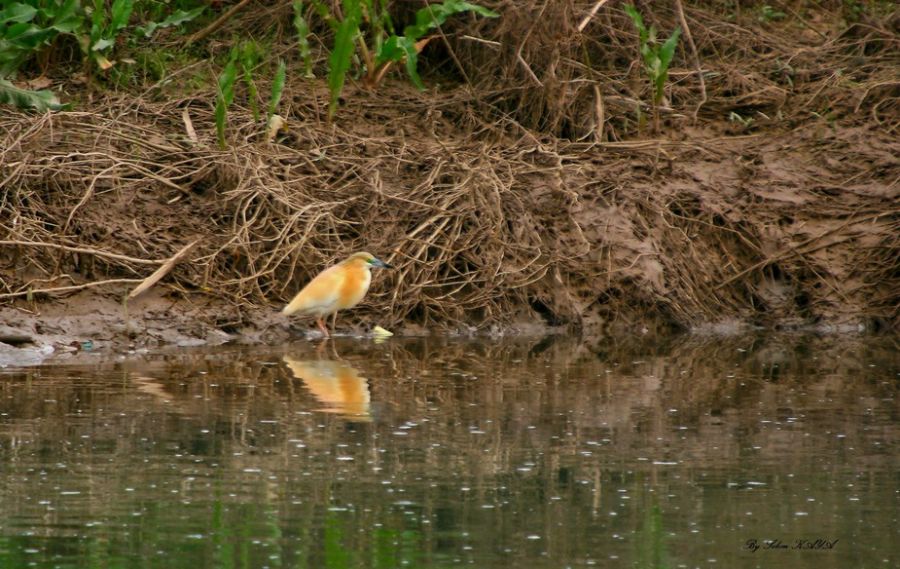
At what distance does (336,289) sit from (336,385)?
201cm

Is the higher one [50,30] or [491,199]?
[50,30]

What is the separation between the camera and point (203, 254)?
12148 mm

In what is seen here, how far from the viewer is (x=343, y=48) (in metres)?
13.8

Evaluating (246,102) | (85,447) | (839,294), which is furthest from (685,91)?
(85,447)

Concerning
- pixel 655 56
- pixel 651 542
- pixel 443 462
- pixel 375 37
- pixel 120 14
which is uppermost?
pixel 120 14

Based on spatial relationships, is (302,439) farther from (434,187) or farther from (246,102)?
(246,102)

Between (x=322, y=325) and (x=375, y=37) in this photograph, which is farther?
(x=375, y=37)

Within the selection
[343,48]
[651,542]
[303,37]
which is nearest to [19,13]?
[303,37]

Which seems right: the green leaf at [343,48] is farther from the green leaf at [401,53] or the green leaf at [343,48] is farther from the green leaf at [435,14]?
the green leaf at [435,14]

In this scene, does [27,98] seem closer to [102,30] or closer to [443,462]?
[102,30]

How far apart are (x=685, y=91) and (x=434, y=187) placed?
3.36 m

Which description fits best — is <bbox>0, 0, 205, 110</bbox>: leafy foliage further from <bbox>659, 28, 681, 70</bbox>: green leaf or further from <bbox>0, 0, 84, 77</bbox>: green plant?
<bbox>659, 28, 681, 70</bbox>: green leaf

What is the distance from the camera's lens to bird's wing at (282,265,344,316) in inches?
445

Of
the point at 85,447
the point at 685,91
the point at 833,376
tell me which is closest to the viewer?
the point at 85,447
